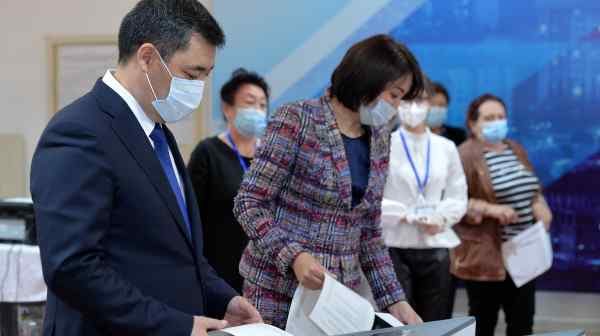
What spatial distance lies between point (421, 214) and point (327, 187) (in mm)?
1520

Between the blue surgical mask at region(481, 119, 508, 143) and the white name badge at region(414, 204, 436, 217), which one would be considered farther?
the blue surgical mask at region(481, 119, 508, 143)

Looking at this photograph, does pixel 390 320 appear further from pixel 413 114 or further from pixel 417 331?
pixel 413 114

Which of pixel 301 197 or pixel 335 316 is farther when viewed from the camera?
pixel 301 197

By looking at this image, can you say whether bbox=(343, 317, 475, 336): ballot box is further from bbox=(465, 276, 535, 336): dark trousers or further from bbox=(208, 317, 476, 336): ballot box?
bbox=(465, 276, 535, 336): dark trousers

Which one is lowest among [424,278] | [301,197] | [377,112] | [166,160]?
[424,278]

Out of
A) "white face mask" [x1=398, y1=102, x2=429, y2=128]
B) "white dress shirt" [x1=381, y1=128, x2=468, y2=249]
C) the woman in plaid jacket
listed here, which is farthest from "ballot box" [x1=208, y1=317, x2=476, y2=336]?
"white face mask" [x1=398, y1=102, x2=429, y2=128]

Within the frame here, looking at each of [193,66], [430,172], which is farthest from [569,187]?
[193,66]

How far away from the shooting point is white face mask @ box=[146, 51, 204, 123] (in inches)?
57.4

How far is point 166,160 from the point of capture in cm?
154

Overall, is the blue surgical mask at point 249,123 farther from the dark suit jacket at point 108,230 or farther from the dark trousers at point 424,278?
the dark suit jacket at point 108,230

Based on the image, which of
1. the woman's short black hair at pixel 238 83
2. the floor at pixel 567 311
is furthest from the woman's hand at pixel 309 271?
the floor at pixel 567 311

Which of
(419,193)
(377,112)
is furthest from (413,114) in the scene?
(377,112)

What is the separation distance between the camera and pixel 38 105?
470 cm

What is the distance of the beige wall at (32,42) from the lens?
4.58 meters
